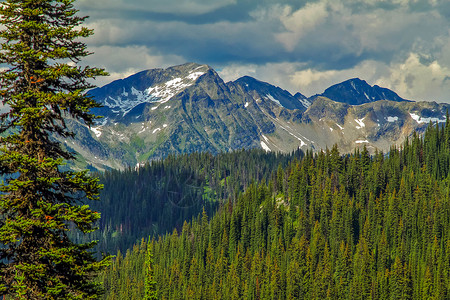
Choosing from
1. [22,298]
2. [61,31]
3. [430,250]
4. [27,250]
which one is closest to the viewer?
[22,298]

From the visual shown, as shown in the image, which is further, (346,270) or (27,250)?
(346,270)

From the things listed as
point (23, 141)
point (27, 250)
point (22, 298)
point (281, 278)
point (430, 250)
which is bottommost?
point (281, 278)

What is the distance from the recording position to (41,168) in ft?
78.1

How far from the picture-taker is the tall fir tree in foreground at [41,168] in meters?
23.1

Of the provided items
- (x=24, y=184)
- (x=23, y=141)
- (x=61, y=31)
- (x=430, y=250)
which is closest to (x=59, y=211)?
(x=24, y=184)

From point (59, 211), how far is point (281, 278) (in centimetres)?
17982

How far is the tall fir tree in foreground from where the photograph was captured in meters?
23.1

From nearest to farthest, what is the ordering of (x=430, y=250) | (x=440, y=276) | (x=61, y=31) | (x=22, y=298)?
(x=22, y=298), (x=61, y=31), (x=440, y=276), (x=430, y=250)

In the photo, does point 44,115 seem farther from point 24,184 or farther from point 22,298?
point 22,298

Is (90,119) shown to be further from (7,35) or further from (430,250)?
(430,250)

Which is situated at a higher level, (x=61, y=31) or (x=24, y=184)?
(x=61, y=31)

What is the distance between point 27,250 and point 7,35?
10291 mm

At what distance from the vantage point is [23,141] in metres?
24.3

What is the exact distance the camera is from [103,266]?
24.6 m
